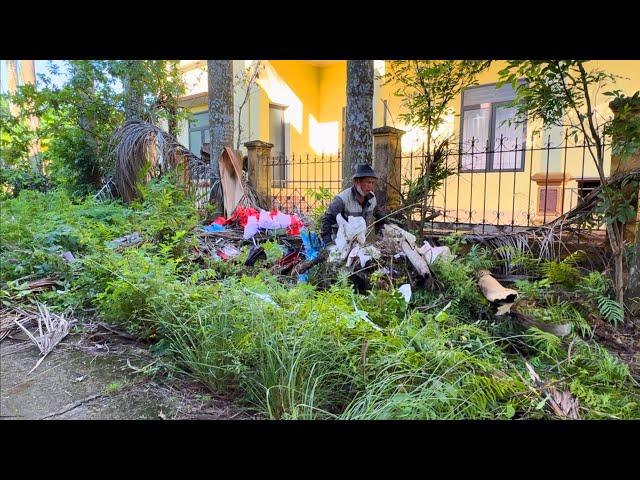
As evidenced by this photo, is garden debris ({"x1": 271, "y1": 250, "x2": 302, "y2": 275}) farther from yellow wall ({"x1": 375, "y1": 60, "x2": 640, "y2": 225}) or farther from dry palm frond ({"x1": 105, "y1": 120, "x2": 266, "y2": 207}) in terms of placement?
yellow wall ({"x1": 375, "y1": 60, "x2": 640, "y2": 225})

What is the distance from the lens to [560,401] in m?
2.39

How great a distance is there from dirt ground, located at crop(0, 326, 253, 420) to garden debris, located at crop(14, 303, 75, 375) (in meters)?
0.04

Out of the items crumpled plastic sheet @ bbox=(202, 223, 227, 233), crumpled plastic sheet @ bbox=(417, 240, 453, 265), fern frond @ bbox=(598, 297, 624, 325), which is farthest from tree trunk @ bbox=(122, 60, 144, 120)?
fern frond @ bbox=(598, 297, 624, 325)

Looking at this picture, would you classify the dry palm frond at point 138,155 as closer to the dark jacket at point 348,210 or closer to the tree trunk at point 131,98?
the tree trunk at point 131,98

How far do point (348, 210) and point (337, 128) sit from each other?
24.6 feet

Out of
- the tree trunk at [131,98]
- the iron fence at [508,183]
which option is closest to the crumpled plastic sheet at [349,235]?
the iron fence at [508,183]

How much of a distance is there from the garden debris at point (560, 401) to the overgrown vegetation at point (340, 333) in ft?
0.17

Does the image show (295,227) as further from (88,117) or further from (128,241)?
(88,117)

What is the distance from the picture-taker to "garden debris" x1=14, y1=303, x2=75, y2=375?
8.97 feet

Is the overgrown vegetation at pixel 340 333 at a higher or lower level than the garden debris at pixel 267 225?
lower

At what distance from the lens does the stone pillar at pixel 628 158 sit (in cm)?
370

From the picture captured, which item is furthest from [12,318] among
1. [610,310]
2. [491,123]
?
[491,123]
